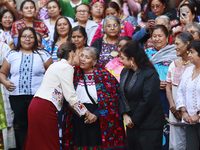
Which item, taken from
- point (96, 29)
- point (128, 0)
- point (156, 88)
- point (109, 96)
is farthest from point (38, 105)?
point (128, 0)

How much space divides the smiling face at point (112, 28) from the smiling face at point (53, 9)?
164cm

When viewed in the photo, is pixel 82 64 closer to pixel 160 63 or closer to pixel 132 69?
pixel 132 69

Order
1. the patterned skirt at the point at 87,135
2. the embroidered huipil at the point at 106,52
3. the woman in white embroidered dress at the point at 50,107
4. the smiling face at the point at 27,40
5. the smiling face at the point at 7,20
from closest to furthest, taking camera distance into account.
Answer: the woman in white embroidered dress at the point at 50,107
the patterned skirt at the point at 87,135
the smiling face at the point at 27,40
the embroidered huipil at the point at 106,52
the smiling face at the point at 7,20

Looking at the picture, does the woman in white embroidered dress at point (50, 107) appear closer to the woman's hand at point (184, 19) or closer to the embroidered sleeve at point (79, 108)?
the embroidered sleeve at point (79, 108)

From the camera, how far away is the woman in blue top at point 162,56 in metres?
4.61

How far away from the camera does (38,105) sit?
3.62 metres

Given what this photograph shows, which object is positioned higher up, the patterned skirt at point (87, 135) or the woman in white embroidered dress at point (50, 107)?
the woman in white embroidered dress at point (50, 107)

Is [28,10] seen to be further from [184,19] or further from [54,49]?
[184,19]

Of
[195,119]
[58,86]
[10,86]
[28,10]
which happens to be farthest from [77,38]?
[195,119]

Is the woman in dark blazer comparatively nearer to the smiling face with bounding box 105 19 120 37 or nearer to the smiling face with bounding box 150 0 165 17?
the smiling face with bounding box 105 19 120 37

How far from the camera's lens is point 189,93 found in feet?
12.3

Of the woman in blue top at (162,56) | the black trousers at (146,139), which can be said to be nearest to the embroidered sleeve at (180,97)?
the black trousers at (146,139)

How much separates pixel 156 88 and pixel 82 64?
1202 millimetres

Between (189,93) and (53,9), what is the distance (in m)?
3.99
